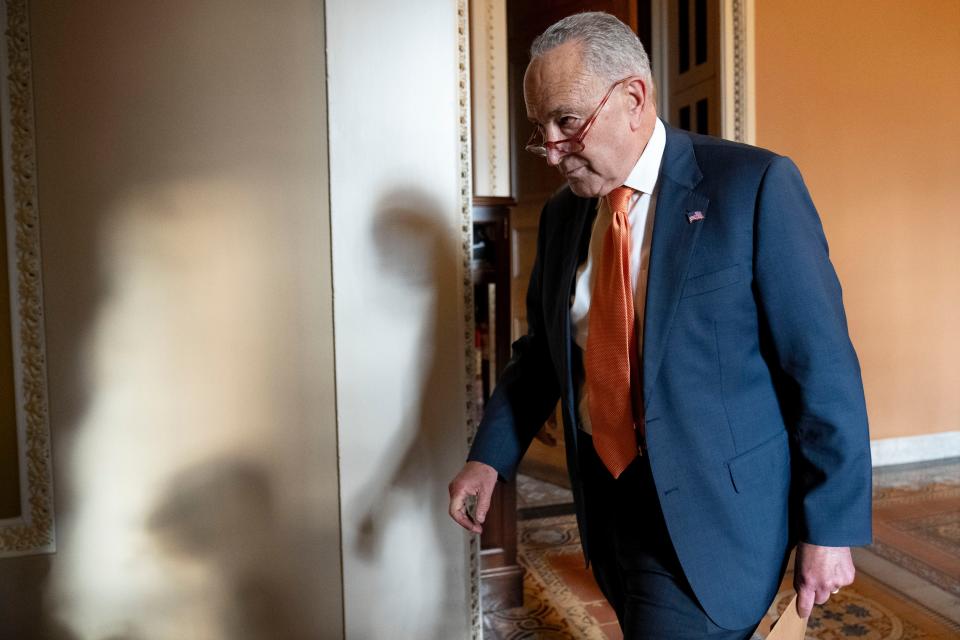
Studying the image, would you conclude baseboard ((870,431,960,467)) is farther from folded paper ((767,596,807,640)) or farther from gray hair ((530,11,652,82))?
gray hair ((530,11,652,82))

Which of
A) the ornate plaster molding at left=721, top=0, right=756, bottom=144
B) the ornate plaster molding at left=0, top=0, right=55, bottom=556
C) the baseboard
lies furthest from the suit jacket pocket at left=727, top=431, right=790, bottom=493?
the baseboard

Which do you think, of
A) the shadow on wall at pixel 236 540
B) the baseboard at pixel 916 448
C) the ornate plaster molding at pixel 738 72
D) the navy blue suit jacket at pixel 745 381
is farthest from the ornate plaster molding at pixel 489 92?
the navy blue suit jacket at pixel 745 381

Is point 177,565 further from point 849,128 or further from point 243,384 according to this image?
point 849,128

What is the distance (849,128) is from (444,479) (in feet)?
12.7

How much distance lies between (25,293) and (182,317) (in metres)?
0.31

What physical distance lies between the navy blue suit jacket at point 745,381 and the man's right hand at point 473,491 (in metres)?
0.38

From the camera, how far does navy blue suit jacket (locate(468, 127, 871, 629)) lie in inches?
50.8

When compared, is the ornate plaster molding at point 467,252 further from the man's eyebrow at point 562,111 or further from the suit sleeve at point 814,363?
the suit sleeve at point 814,363

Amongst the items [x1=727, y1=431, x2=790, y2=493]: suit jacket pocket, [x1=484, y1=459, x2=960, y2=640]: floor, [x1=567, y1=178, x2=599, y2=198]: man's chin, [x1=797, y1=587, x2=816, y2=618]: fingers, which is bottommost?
[x1=484, y1=459, x2=960, y2=640]: floor

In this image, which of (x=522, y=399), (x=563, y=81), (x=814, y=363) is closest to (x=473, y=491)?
(x=522, y=399)

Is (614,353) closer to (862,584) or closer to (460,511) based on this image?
(460,511)

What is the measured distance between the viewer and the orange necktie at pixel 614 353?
1.39 metres

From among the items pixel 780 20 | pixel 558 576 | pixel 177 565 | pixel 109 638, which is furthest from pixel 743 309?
pixel 780 20

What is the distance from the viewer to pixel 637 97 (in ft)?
4.53
